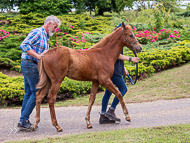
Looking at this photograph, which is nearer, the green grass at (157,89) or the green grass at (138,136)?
the green grass at (138,136)

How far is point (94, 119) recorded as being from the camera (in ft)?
18.3

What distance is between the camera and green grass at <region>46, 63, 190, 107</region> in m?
7.55

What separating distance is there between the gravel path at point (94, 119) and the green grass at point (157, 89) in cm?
58

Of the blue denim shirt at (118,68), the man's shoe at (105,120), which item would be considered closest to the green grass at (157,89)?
the man's shoe at (105,120)

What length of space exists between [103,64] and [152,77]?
19.2 feet

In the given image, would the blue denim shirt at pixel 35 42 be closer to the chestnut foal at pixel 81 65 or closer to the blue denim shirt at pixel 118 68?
the chestnut foal at pixel 81 65

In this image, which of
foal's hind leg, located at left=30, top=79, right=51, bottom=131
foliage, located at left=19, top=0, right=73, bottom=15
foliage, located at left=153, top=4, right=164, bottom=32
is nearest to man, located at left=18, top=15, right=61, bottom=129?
foal's hind leg, located at left=30, top=79, right=51, bottom=131

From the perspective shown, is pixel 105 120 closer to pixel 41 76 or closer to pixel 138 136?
pixel 138 136

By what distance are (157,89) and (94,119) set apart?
3.83 m

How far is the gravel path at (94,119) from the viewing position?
4.59 metres

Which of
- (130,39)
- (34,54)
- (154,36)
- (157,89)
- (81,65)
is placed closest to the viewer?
(34,54)

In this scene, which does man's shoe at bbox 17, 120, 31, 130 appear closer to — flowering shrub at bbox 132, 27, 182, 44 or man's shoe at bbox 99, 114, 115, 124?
man's shoe at bbox 99, 114, 115, 124

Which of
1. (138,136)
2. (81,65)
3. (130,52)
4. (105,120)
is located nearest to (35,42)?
(81,65)

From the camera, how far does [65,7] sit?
2156cm
